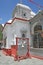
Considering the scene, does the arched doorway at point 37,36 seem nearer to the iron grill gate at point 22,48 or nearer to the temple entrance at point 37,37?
the temple entrance at point 37,37

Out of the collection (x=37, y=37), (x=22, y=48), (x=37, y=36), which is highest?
(x=37, y=36)

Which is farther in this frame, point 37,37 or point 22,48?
point 37,37

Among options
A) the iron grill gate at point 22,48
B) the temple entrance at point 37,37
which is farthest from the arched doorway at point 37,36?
the iron grill gate at point 22,48

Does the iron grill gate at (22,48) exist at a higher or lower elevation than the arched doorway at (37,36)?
lower

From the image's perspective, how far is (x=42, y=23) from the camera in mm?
26438

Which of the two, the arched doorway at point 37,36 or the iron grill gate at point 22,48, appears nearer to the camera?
the iron grill gate at point 22,48

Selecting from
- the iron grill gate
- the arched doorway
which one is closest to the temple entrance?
the arched doorway

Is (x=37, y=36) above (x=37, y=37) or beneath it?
above

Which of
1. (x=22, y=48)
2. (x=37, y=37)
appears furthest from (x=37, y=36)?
(x=22, y=48)

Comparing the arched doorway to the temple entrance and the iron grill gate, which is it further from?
the iron grill gate

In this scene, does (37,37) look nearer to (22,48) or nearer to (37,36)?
(37,36)

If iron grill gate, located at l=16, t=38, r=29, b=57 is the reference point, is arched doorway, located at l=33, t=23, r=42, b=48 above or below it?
above

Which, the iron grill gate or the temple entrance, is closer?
the iron grill gate

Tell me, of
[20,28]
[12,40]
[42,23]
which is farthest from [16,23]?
[42,23]
